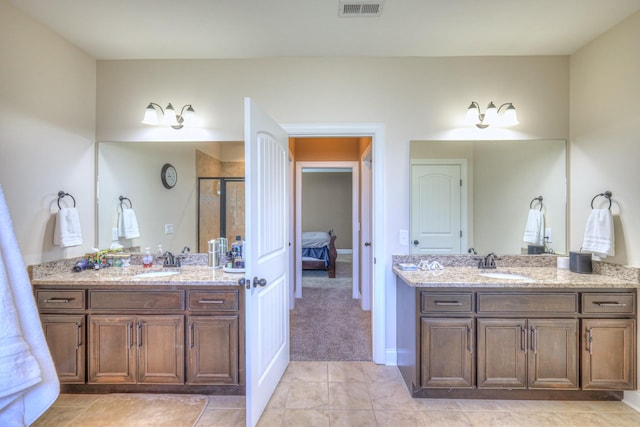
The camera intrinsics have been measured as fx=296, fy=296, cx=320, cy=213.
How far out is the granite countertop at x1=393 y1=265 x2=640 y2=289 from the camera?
2.02 meters

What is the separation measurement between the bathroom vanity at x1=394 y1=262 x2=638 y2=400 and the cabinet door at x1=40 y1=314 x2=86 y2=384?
2.39 meters

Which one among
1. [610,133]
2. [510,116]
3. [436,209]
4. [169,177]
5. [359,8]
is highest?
[359,8]

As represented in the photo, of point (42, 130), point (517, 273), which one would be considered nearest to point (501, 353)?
point (517, 273)

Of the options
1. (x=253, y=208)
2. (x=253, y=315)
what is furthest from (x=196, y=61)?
(x=253, y=315)

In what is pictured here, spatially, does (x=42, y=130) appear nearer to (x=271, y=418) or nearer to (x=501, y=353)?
(x=271, y=418)

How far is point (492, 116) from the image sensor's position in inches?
100

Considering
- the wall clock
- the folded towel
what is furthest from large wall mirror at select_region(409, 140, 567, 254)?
the folded towel

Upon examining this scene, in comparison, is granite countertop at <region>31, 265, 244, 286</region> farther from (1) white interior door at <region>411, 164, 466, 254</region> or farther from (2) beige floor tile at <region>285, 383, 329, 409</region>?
(1) white interior door at <region>411, 164, 466, 254</region>

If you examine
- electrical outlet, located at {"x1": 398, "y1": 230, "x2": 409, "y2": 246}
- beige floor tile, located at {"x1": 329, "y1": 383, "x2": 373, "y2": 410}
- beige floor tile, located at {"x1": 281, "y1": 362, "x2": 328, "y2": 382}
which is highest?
electrical outlet, located at {"x1": 398, "y1": 230, "x2": 409, "y2": 246}

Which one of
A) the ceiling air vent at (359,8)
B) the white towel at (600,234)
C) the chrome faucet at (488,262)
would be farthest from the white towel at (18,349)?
the white towel at (600,234)

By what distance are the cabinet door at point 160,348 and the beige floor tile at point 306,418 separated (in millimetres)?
814

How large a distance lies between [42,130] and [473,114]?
11.3ft

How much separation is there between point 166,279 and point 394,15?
2476 millimetres

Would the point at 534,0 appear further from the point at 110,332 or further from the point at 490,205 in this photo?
the point at 110,332
